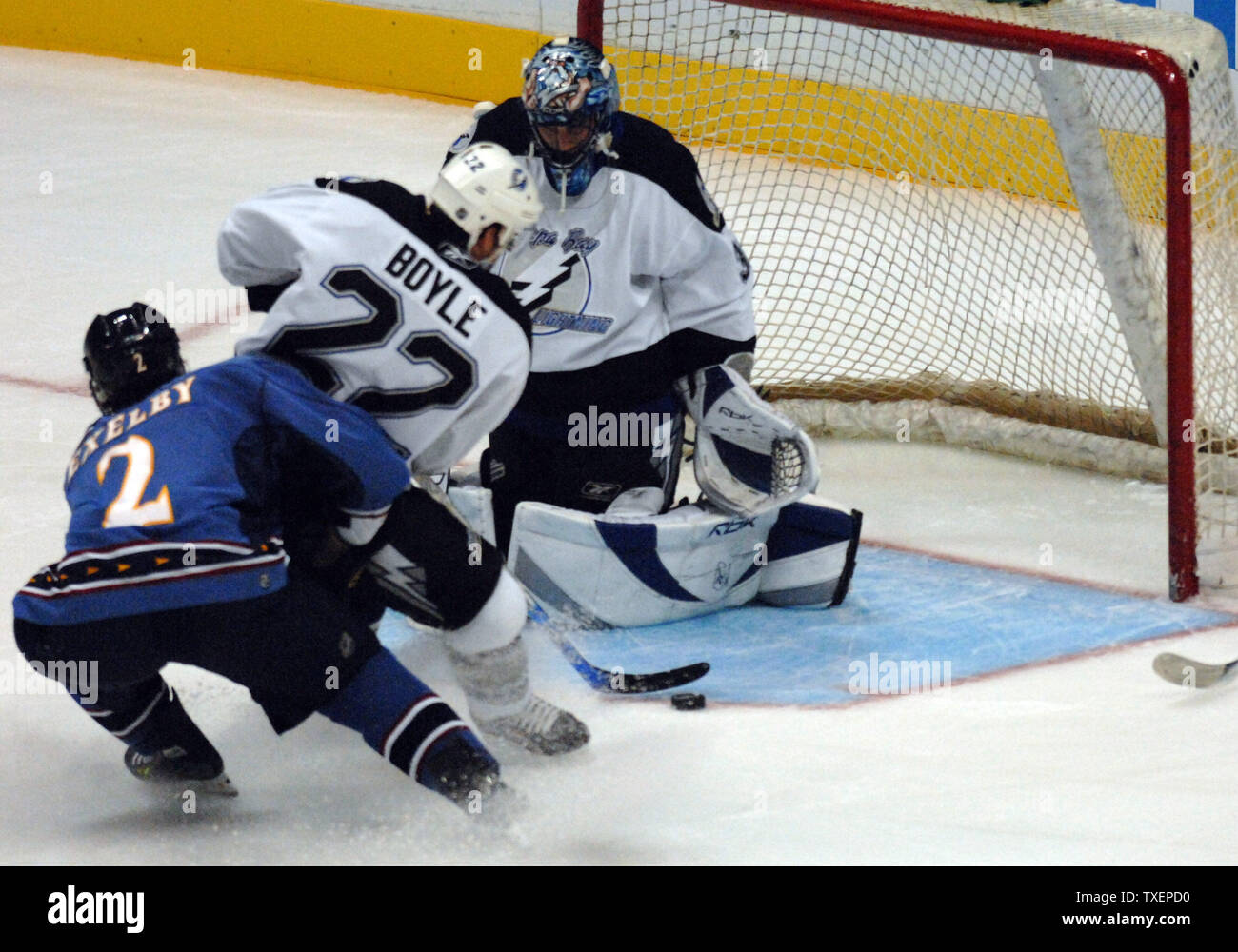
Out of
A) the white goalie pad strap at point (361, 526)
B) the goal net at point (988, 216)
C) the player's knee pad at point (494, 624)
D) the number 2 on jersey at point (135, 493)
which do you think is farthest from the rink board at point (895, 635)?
the number 2 on jersey at point (135, 493)

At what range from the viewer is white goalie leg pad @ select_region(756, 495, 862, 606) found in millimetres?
2994

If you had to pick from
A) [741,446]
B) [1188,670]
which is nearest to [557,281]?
[741,446]

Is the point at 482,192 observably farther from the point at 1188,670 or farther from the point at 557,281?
the point at 1188,670

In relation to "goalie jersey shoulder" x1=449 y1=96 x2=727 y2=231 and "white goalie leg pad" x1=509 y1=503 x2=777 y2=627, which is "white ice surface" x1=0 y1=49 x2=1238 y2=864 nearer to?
"white goalie leg pad" x1=509 y1=503 x2=777 y2=627

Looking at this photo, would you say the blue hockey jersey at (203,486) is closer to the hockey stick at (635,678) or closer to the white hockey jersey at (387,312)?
the white hockey jersey at (387,312)

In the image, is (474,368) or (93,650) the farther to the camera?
(474,368)

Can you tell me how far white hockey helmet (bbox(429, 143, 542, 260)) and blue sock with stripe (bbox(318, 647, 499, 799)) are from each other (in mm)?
558

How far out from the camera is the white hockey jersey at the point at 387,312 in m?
2.12

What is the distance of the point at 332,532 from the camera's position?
7.15ft

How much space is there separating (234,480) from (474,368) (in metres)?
0.34
